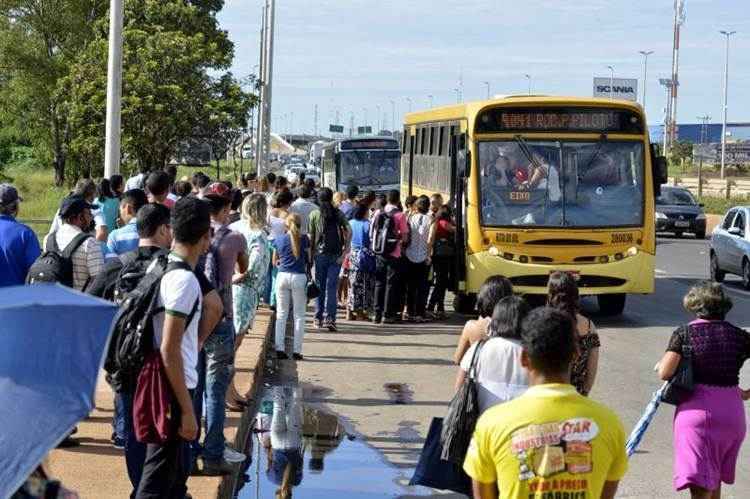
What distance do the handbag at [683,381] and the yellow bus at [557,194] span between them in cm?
1114

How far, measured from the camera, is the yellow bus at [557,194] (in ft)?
60.7

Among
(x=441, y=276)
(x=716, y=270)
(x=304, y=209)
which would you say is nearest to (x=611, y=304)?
(x=441, y=276)

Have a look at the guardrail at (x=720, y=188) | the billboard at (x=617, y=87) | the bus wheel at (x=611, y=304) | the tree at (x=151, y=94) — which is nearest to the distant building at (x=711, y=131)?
the billboard at (x=617, y=87)

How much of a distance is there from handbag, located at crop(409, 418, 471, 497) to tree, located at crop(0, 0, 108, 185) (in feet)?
177

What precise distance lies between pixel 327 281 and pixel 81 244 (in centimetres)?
834

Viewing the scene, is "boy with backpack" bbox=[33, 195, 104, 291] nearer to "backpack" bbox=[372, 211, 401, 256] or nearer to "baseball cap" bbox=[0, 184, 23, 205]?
"baseball cap" bbox=[0, 184, 23, 205]

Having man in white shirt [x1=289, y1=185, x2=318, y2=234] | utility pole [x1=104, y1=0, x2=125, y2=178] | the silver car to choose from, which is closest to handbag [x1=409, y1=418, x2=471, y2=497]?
man in white shirt [x1=289, y1=185, x2=318, y2=234]

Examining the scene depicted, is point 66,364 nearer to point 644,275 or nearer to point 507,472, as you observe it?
point 507,472

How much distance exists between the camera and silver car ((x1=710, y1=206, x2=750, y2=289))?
1001 inches

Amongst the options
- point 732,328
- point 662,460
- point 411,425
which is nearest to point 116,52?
point 411,425

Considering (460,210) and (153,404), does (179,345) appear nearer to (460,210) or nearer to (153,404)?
(153,404)

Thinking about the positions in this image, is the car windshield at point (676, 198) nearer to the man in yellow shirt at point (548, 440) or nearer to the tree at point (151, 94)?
the tree at point (151, 94)

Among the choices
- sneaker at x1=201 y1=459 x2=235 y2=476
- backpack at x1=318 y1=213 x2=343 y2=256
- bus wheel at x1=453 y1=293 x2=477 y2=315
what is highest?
backpack at x1=318 y1=213 x2=343 y2=256

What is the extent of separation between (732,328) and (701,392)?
1.34ft
